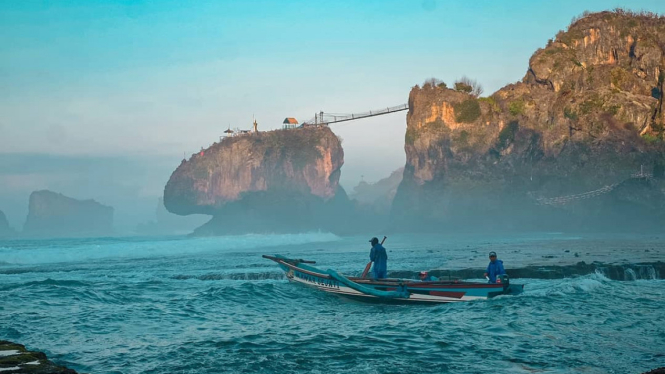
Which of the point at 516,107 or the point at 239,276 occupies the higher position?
A: the point at 516,107

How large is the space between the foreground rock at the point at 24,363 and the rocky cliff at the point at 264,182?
111633mm

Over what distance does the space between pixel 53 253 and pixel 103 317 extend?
33901 mm

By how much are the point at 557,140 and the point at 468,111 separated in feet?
48.5

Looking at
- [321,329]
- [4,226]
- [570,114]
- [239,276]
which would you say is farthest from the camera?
[4,226]

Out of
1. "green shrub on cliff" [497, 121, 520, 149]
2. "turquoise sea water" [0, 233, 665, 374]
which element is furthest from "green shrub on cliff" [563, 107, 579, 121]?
"turquoise sea water" [0, 233, 665, 374]

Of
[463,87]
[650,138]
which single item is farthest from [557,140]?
[463,87]

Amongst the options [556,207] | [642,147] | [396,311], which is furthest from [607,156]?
[396,311]

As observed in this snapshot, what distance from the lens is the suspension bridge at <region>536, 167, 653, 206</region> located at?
74.2m

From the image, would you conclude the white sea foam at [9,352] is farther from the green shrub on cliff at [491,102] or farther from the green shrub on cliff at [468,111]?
the green shrub on cliff at [491,102]

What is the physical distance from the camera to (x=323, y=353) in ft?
45.0

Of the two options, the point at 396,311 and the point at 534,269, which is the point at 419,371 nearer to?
the point at 396,311

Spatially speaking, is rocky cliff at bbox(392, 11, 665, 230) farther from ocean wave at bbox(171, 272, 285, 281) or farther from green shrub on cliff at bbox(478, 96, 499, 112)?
ocean wave at bbox(171, 272, 285, 281)

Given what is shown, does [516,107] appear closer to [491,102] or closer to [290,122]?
[491,102]

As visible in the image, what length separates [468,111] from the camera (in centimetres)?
9256
